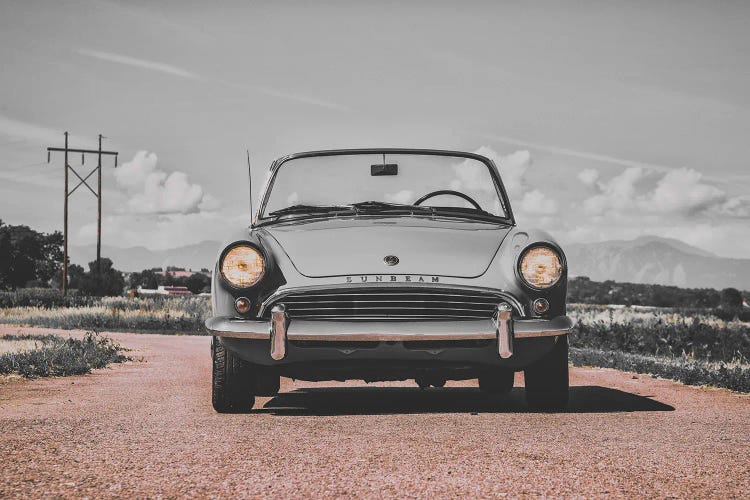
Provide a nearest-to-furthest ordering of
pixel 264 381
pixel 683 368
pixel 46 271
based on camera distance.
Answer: pixel 264 381
pixel 683 368
pixel 46 271

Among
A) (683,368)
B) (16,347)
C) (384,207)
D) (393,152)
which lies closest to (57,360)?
(16,347)

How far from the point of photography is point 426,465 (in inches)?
163

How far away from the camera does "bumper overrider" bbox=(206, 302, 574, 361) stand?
5.23 m

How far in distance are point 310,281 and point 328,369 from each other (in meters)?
0.58

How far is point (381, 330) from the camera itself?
5230mm

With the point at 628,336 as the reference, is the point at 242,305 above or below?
above

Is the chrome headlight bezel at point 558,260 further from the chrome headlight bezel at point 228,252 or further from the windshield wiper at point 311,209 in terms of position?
the chrome headlight bezel at point 228,252

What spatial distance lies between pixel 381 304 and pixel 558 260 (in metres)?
1.24

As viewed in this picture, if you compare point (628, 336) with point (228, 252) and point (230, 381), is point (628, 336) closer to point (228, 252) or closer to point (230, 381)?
point (230, 381)

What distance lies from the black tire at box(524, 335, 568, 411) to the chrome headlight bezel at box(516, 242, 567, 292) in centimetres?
41

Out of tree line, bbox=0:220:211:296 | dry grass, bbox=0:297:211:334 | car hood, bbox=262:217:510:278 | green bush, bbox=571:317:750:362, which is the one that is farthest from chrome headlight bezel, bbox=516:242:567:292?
tree line, bbox=0:220:211:296

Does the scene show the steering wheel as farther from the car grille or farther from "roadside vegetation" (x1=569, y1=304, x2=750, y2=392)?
"roadside vegetation" (x1=569, y1=304, x2=750, y2=392)

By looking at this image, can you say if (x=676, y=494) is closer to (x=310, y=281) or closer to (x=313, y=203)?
(x=310, y=281)

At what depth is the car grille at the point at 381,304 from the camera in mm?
5320
